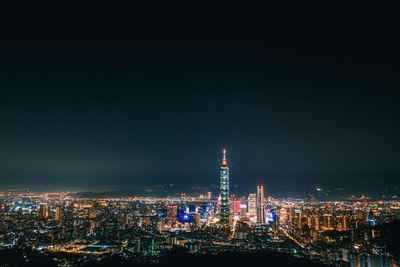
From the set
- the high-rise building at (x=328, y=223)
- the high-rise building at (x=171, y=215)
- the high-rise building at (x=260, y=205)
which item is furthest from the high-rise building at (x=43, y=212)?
the high-rise building at (x=260, y=205)

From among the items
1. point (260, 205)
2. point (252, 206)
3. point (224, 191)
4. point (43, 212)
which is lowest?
point (43, 212)

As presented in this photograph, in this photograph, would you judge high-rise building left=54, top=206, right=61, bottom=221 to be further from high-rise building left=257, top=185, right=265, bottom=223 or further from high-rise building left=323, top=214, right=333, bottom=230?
high-rise building left=257, top=185, right=265, bottom=223

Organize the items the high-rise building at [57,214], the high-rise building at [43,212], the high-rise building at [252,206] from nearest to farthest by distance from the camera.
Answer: the high-rise building at [57,214] → the high-rise building at [43,212] → the high-rise building at [252,206]

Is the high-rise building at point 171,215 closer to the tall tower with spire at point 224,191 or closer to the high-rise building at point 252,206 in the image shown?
the tall tower with spire at point 224,191

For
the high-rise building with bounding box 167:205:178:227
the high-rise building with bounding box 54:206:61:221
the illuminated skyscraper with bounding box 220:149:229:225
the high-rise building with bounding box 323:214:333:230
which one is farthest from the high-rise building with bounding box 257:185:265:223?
the high-rise building with bounding box 54:206:61:221

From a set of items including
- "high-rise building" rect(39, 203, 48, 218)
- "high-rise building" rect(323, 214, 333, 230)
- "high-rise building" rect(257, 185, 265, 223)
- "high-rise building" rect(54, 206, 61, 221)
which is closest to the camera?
"high-rise building" rect(323, 214, 333, 230)

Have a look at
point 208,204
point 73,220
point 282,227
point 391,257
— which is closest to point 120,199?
point 208,204

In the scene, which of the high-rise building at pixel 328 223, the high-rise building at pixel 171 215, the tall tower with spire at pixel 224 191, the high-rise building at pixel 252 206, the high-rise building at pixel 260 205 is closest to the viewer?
the high-rise building at pixel 328 223

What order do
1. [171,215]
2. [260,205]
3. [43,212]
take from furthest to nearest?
1. [260,205]
2. [171,215]
3. [43,212]

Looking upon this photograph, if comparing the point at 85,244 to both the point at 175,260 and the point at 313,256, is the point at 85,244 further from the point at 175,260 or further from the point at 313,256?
the point at 313,256

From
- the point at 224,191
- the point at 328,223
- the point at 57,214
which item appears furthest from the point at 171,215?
the point at 328,223

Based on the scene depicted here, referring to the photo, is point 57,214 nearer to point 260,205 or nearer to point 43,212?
point 43,212
